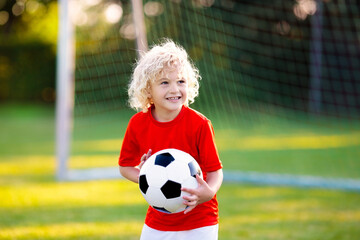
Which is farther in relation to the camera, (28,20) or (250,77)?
(28,20)

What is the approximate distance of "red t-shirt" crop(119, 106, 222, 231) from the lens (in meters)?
2.34

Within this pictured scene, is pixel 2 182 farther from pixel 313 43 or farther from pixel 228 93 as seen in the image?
pixel 313 43

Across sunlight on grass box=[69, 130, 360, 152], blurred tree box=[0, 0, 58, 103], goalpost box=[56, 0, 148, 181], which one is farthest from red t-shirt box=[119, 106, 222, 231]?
blurred tree box=[0, 0, 58, 103]

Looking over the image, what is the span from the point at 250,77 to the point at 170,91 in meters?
11.4

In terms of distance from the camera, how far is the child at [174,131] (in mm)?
2338

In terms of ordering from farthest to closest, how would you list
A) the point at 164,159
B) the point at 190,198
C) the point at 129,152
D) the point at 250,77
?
the point at 250,77 < the point at 129,152 < the point at 164,159 < the point at 190,198

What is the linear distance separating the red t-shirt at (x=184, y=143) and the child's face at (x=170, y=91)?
0.05 m

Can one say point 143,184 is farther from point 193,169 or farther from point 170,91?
point 170,91

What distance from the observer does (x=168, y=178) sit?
2.26m

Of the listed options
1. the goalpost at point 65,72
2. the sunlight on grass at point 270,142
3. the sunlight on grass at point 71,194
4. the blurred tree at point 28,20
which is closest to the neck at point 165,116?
the sunlight on grass at point 71,194

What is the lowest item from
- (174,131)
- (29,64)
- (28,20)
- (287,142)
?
(174,131)

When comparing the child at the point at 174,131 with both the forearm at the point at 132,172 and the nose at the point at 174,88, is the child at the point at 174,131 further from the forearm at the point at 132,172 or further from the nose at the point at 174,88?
the forearm at the point at 132,172

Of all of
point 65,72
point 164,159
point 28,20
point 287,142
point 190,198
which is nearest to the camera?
point 190,198

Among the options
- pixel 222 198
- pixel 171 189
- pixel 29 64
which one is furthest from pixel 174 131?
pixel 29 64
